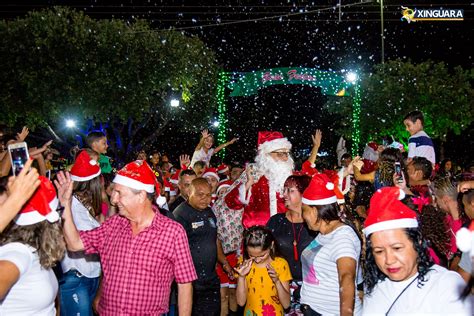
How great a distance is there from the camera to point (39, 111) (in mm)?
25531

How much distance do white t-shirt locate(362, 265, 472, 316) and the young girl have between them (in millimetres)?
2315

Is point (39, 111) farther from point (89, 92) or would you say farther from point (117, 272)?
point (117, 272)

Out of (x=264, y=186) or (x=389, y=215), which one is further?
(x=264, y=186)

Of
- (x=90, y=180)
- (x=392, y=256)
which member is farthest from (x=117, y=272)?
(x=392, y=256)

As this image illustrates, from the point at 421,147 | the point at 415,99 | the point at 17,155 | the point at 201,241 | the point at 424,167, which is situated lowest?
the point at 201,241

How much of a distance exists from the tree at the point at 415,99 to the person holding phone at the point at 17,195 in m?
25.0

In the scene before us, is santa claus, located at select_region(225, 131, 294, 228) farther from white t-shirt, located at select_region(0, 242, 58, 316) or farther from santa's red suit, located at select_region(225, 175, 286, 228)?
white t-shirt, located at select_region(0, 242, 58, 316)

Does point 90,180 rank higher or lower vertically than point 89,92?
lower

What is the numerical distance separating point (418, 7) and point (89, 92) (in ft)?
52.9

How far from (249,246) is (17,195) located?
2.89 meters

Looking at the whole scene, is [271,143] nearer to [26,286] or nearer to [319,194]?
[319,194]

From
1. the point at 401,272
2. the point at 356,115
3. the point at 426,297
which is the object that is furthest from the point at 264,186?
the point at 356,115

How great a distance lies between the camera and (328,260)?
3.90 meters

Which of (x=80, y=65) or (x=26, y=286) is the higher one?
(x=80, y=65)
